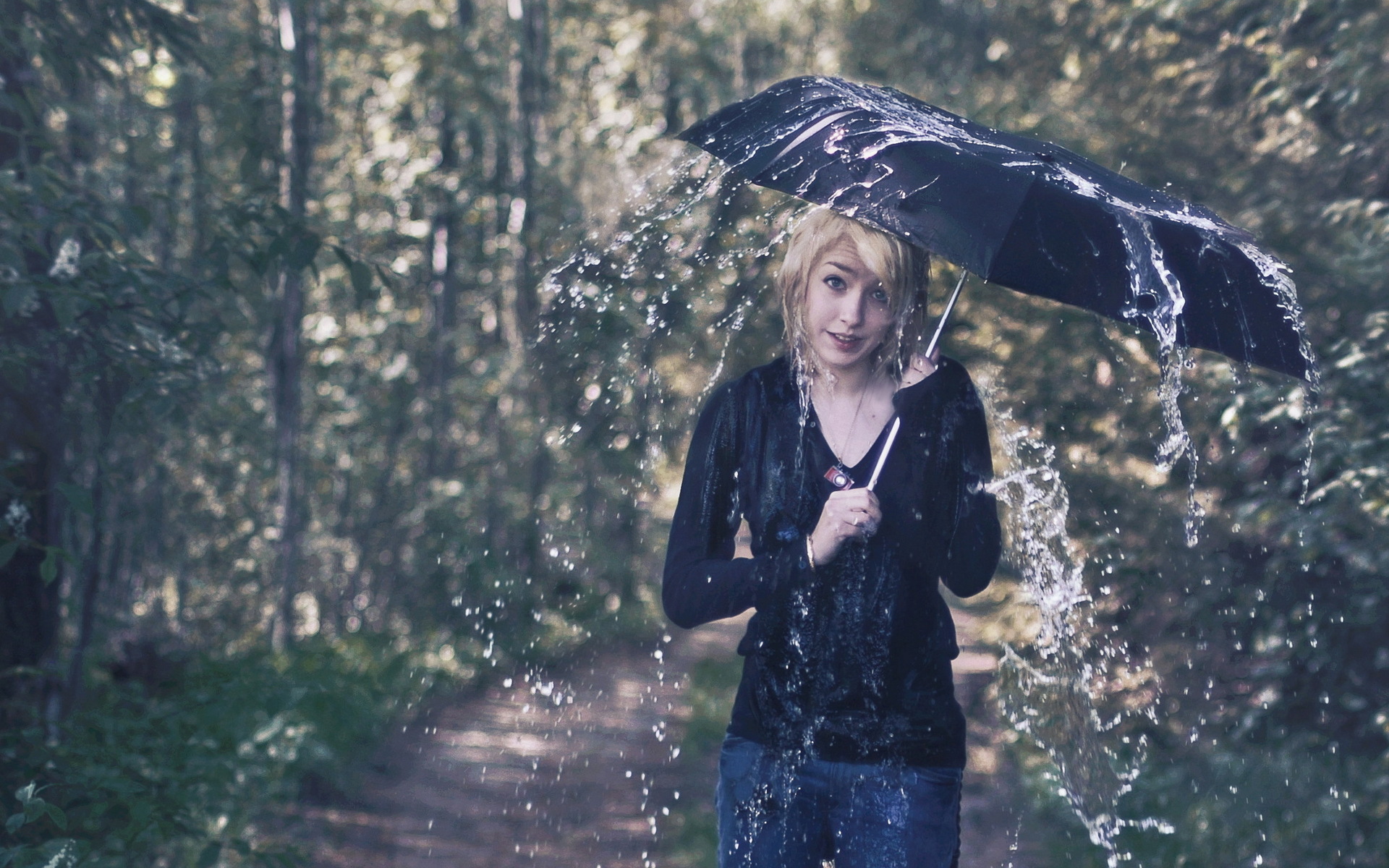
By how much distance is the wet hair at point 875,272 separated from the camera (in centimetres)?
265

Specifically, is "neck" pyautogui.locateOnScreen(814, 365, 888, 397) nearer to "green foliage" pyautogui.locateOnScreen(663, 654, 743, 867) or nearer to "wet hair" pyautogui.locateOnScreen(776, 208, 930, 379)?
"wet hair" pyautogui.locateOnScreen(776, 208, 930, 379)

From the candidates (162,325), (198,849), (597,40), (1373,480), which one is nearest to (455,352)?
(597,40)

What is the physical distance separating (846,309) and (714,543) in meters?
0.59

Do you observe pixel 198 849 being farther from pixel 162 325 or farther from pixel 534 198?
pixel 534 198

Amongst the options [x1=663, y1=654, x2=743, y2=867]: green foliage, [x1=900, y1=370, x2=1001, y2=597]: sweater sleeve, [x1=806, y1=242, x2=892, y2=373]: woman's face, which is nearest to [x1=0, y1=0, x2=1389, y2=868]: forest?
[x1=663, y1=654, x2=743, y2=867]: green foliage

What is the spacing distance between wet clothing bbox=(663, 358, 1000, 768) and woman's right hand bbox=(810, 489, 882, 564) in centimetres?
6

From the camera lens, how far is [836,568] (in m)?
2.60

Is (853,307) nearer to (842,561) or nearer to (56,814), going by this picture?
(842,561)

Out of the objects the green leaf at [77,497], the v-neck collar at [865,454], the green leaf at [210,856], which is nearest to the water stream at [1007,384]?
the v-neck collar at [865,454]

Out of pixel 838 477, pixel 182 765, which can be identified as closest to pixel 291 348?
pixel 182 765

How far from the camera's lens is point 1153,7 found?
19.7ft

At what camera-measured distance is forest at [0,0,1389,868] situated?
13.5ft

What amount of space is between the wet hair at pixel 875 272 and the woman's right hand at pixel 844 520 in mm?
389

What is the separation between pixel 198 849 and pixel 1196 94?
247 inches
